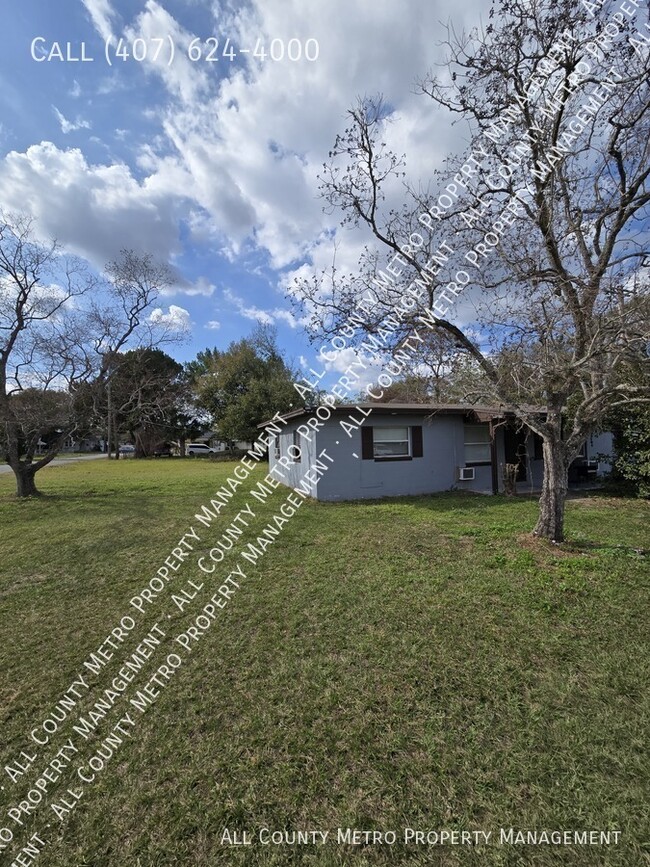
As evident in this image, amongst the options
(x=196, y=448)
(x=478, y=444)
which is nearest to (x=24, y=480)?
(x=478, y=444)

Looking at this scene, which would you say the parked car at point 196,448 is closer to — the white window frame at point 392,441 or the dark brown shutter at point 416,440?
the white window frame at point 392,441

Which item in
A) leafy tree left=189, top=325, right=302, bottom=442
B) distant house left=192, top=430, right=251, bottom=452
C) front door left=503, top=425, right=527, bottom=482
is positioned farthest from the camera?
distant house left=192, top=430, right=251, bottom=452

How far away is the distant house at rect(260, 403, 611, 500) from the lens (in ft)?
29.7

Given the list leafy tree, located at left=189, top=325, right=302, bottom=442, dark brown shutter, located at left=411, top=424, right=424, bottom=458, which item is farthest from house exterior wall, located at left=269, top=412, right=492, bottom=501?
leafy tree, located at left=189, top=325, right=302, bottom=442

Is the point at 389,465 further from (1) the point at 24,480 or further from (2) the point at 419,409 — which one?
(1) the point at 24,480

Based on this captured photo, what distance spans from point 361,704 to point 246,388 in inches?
1043

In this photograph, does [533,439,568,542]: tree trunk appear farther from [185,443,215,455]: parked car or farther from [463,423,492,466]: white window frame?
[185,443,215,455]: parked car

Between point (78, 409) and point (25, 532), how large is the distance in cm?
568

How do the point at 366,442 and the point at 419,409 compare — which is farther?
the point at 419,409

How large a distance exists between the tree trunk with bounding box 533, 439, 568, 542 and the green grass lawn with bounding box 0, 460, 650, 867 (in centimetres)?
30

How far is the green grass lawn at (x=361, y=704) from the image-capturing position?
1.60m

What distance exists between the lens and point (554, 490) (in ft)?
16.0

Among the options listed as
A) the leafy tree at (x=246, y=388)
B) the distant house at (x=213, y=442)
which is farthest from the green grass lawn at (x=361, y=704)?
the distant house at (x=213, y=442)

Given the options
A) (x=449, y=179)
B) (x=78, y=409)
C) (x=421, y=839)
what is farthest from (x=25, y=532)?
(x=449, y=179)
